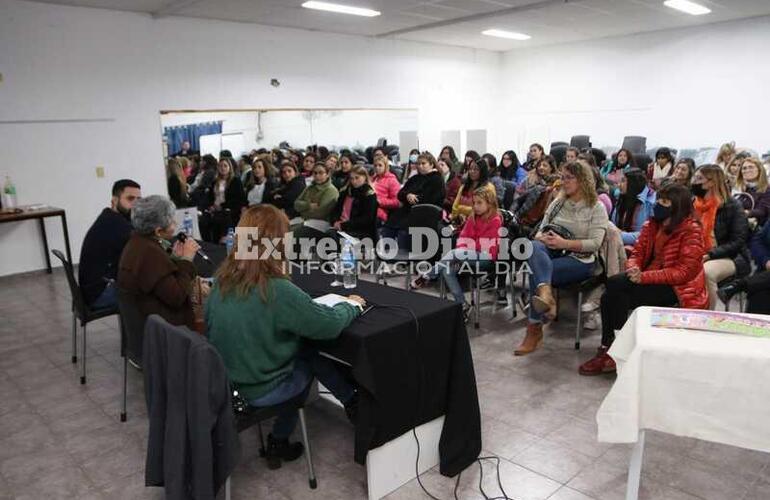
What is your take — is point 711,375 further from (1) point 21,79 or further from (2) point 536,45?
(2) point 536,45

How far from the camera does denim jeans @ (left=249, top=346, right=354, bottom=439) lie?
2143 mm

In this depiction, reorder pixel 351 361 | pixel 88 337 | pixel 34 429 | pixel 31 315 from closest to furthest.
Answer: pixel 351 361 < pixel 34 429 < pixel 88 337 < pixel 31 315

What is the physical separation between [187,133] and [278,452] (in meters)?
5.75

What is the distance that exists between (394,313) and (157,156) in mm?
5836

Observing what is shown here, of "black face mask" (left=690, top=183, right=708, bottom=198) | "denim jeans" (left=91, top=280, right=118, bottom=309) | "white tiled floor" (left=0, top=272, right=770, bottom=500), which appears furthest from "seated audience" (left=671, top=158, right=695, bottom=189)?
"denim jeans" (left=91, top=280, right=118, bottom=309)

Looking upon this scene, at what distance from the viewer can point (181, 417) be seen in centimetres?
186

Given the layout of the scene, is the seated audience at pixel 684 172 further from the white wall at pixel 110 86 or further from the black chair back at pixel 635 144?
the white wall at pixel 110 86

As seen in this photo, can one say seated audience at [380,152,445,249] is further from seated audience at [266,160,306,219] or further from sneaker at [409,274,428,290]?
seated audience at [266,160,306,219]

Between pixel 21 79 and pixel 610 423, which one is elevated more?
pixel 21 79

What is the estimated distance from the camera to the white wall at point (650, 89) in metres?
8.93

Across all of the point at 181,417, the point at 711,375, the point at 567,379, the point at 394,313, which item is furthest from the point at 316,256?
the point at 711,375

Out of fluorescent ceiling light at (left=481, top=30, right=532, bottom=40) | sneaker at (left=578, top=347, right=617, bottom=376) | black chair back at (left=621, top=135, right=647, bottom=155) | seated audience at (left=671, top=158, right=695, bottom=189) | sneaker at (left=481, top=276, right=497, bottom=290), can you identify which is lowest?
sneaker at (left=578, top=347, right=617, bottom=376)

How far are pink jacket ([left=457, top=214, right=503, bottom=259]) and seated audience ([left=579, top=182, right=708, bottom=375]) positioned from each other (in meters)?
0.95

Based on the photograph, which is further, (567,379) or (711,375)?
(567,379)
